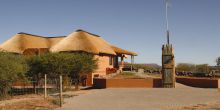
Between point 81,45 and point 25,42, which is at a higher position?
point 25,42

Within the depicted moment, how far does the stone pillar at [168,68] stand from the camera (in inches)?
1169

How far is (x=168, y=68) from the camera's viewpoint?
29.9 meters

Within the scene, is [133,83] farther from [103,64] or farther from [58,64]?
[103,64]

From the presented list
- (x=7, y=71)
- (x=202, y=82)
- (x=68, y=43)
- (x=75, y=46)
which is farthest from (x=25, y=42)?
(x=202, y=82)

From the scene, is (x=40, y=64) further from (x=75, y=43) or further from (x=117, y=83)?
(x=75, y=43)

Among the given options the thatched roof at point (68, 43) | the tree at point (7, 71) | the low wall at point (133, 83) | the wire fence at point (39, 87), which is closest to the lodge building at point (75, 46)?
the thatched roof at point (68, 43)

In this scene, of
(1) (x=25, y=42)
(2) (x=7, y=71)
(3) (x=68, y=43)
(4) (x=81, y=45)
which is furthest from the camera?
(1) (x=25, y=42)

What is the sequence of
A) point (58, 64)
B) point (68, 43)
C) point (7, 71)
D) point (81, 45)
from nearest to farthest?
point (7, 71)
point (58, 64)
point (81, 45)
point (68, 43)

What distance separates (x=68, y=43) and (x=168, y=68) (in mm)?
14124

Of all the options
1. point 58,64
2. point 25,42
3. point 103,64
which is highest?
point 25,42

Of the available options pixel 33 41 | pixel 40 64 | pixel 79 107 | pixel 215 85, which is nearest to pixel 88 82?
pixel 40 64

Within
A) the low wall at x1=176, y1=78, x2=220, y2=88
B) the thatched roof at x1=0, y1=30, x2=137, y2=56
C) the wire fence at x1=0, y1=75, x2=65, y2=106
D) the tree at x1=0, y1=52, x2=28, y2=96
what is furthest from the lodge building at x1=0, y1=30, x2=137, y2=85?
the tree at x1=0, y1=52, x2=28, y2=96

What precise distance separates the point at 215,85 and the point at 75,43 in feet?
55.7

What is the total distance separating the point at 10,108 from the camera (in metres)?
16.1
